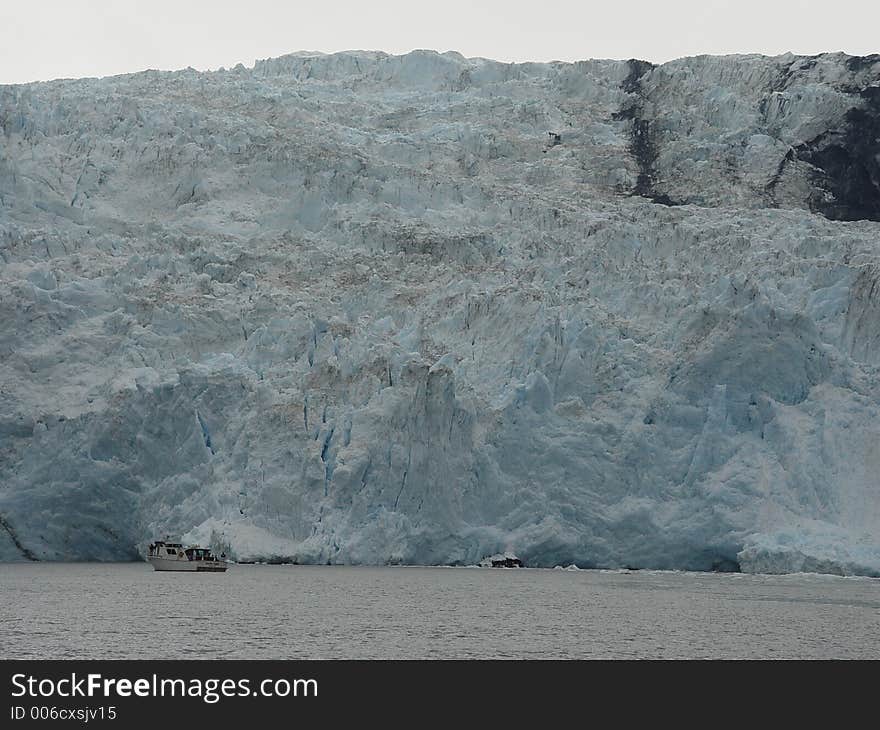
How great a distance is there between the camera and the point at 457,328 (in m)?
36.6

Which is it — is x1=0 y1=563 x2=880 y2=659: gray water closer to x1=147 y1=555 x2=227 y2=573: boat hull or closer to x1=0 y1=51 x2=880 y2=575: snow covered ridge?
x1=147 y1=555 x2=227 y2=573: boat hull

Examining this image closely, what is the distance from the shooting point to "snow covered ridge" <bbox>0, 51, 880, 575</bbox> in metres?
33.2

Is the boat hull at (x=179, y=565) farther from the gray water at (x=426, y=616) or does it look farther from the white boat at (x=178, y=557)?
the gray water at (x=426, y=616)

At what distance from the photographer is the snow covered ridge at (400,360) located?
33250mm

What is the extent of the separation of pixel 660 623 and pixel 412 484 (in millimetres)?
10554

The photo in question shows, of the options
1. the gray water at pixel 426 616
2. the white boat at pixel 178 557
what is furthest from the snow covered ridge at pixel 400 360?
the gray water at pixel 426 616

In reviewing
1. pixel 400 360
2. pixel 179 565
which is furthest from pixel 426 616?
pixel 179 565

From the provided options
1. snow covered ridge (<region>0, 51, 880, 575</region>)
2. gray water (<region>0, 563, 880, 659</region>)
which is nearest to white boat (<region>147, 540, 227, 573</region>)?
gray water (<region>0, 563, 880, 659</region>)

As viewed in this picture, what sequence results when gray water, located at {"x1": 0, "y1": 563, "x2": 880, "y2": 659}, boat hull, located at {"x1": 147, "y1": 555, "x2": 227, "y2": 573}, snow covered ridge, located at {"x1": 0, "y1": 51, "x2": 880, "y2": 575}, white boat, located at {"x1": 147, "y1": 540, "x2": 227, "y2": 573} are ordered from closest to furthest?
gray water, located at {"x1": 0, "y1": 563, "x2": 880, "y2": 659} < snow covered ridge, located at {"x1": 0, "y1": 51, "x2": 880, "y2": 575} < white boat, located at {"x1": 147, "y1": 540, "x2": 227, "y2": 573} < boat hull, located at {"x1": 147, "y1": 555, "x2": 227, "y2": 573}

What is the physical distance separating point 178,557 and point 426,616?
1134 centimetres

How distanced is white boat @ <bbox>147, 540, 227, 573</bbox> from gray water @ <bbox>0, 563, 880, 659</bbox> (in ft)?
1.39

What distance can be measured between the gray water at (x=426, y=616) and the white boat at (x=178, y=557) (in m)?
0.42
